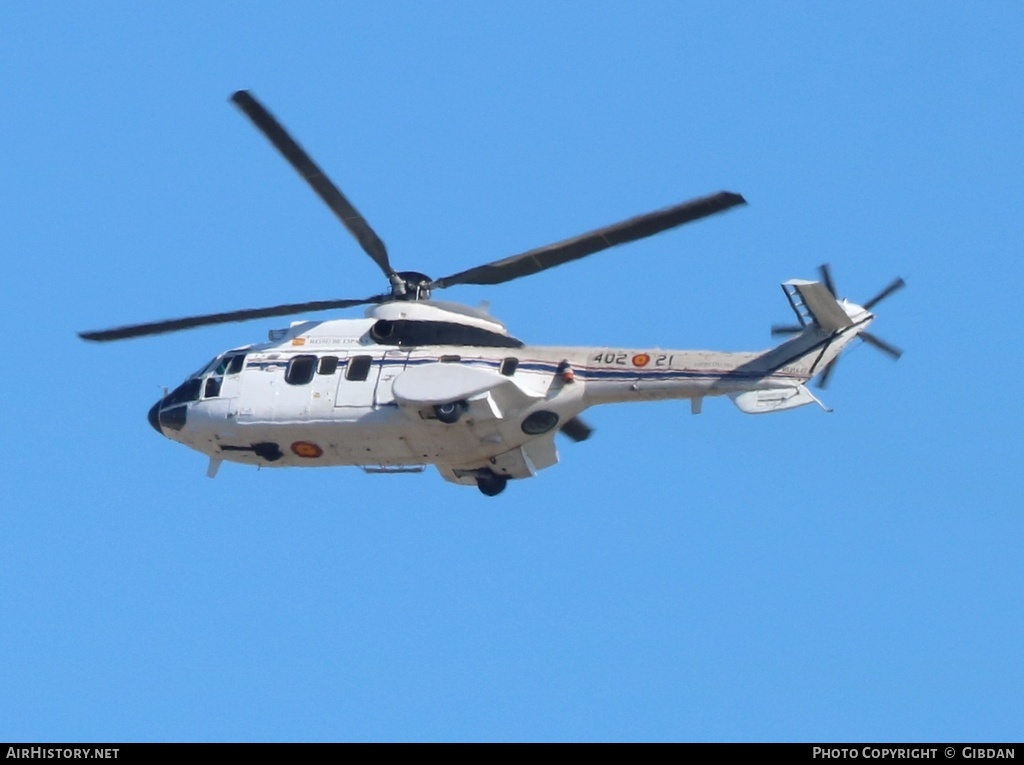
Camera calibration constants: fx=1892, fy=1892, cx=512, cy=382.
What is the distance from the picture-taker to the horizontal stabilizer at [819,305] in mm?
32875

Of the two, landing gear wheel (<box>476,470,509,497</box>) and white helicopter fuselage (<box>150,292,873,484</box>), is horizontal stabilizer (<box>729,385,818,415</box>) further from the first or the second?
landing gear wheel (<box>476,470,509,497</box>)

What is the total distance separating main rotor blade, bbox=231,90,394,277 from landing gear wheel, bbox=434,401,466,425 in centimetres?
382

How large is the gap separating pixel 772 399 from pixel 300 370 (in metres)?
8.99

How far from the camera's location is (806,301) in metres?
33.1

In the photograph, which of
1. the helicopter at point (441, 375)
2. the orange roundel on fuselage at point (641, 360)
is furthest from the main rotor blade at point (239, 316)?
the orange roundel on fuselage at point (641, 360)

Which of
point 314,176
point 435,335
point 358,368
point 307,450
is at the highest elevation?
point 314,176

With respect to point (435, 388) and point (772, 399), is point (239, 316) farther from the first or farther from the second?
point (772, 399)

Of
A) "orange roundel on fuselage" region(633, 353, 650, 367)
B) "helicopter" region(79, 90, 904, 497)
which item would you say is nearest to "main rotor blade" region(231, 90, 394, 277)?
"helicopter" region(79, 90, 904, 497)

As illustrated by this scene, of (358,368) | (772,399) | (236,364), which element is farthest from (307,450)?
(772,399)

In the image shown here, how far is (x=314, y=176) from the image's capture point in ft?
113

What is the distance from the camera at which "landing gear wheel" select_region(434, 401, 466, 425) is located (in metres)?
33.8
